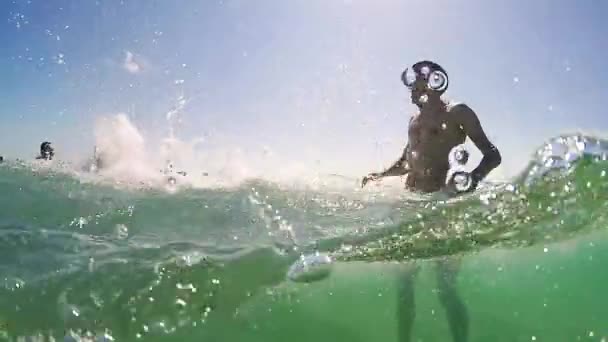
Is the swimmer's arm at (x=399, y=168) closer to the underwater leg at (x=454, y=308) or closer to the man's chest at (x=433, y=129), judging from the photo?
the man's chest at (x=433, y=129)

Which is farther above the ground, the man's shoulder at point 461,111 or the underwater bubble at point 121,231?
the man's shoulder at point 461,111

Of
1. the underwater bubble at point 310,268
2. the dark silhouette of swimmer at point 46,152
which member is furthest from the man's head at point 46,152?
the underwater bubble at point 310,268

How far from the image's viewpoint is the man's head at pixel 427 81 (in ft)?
19.7

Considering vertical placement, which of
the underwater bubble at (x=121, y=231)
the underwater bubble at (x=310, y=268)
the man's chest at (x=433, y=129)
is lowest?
the underwater bubble at (x=310, y=268)

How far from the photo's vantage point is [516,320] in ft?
46.3

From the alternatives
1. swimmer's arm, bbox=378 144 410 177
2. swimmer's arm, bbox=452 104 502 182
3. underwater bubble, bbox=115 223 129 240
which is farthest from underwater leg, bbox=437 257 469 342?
underwater bubble, bbox=115 223 129 240

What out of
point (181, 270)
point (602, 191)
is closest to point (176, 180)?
point (181, 270)

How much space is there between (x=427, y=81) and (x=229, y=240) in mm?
3990

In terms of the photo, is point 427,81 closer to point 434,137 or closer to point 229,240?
point 434,137

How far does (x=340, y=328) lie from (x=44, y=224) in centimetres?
688

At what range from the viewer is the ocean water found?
26.0 ft

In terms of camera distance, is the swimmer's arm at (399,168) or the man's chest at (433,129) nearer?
the man's chest at (433,129)

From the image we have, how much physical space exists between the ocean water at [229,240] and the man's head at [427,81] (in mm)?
1640

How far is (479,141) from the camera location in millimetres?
5773
